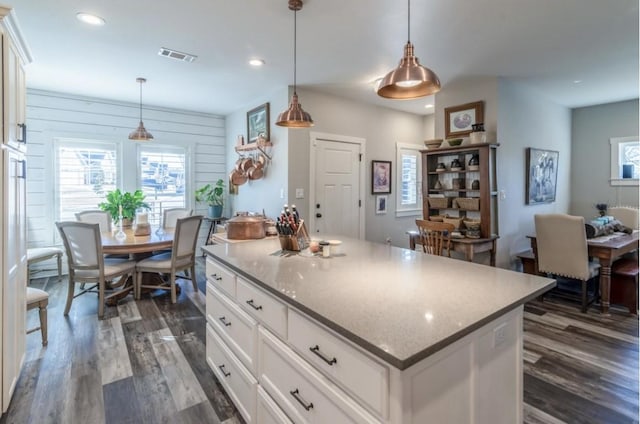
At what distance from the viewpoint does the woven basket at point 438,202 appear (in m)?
4.21

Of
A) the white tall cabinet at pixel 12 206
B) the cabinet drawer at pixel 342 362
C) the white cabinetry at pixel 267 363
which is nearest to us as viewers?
the cabinet drawer at pixel 342 362

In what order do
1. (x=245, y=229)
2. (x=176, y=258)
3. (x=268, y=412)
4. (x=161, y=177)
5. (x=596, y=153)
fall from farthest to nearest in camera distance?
(x=161, y=177), (x=596, y=153), (x=176, y=258), (x=245, y=229), (x=268, y=412)

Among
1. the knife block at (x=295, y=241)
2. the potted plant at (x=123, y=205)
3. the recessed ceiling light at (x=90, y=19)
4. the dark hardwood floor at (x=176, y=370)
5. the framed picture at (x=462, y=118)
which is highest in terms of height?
the recessed ceiling light at (x=90, y=19)

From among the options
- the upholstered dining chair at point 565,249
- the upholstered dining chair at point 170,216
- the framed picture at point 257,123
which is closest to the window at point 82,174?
the upholstered dining chair at point 170,216

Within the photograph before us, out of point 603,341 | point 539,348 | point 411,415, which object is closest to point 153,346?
point 411,415

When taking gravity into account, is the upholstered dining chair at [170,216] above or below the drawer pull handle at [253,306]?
above

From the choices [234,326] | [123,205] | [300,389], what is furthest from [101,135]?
[300,389]

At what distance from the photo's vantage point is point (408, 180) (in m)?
5.73

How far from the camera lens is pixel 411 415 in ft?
3.14

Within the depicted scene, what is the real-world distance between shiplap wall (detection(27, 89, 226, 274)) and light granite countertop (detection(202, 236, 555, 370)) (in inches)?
160

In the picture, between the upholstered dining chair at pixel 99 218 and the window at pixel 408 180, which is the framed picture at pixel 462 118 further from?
the upholstered dining chair at pixel 99 218

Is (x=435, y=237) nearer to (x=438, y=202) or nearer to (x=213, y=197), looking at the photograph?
(x=438, y=202)

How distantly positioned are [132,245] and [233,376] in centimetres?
227

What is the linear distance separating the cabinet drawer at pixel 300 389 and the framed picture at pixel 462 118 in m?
3.60
